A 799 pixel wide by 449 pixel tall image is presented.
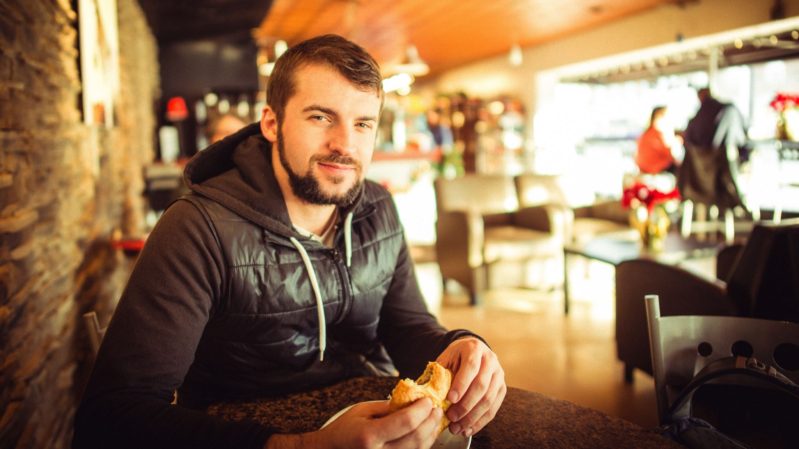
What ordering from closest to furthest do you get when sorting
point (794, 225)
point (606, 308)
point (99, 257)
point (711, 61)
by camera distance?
point (794, 225) → point (99, 257) → point (606, 308) → point (711, 61)

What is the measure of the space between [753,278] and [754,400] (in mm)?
784

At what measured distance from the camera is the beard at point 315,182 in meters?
1.22

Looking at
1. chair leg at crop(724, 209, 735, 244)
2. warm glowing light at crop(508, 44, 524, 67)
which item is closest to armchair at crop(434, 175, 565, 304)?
chair leg at crop(724, 209, 735, 244)

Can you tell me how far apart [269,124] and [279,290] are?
42cm

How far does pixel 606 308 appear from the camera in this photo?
4.04 m

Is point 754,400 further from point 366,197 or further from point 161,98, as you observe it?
point 161,98

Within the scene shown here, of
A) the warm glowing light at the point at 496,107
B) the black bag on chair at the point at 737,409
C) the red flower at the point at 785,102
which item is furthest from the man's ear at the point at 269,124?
the warm glowing light at the point at 496,107

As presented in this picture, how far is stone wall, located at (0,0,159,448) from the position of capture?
1.29 meters

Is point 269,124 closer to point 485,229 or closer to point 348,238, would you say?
point 348,238

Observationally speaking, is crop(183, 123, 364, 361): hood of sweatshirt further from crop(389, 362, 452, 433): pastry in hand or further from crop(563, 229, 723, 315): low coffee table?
crop(563, 229, 723, 315): low coffee table

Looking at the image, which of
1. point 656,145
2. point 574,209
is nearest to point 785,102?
point 656,145

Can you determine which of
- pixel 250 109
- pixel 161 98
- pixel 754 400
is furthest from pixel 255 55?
pixel 754 400

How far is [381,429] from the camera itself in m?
0.72

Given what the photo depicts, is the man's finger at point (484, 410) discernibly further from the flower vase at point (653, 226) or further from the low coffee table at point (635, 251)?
the flower vase at point (653, 226)
